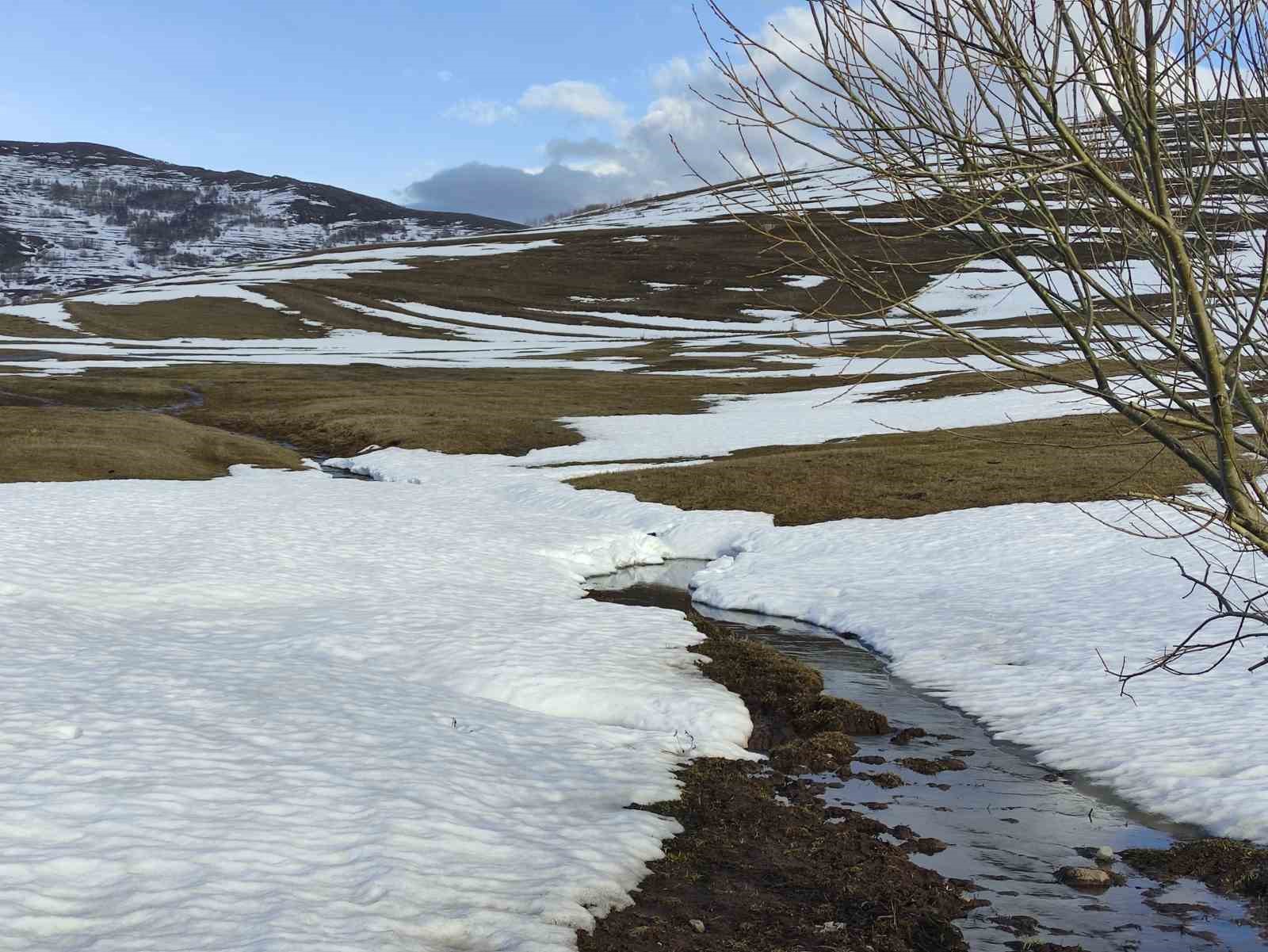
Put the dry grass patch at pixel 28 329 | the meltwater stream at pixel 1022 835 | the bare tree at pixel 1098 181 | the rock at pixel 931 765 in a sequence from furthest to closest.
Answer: the dry grass patch at pixel 28 329 → the rock at pixel 931 765 → the meltwater stream at pixel 1022 835 → the bare tree at pixel 1098 181

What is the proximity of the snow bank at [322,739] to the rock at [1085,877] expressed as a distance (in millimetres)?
4063

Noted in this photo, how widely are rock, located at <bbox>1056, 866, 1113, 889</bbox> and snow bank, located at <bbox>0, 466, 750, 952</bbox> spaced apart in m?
4.06

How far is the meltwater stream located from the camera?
915 cm

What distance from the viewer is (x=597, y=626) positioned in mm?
19141

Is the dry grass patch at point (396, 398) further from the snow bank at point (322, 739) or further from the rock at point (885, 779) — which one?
the rock at point (885, 779)

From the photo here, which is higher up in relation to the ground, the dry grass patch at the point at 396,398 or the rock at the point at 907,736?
the dry grass patch at the point at 396,398

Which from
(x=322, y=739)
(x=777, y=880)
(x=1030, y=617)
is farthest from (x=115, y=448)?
(x=777, y=880)

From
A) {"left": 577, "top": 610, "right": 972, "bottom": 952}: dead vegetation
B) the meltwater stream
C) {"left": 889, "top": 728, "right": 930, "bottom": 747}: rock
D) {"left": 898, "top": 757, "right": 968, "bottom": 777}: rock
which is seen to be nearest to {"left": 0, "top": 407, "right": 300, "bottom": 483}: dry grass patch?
the meltwater stream

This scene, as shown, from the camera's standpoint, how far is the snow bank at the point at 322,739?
817 cm

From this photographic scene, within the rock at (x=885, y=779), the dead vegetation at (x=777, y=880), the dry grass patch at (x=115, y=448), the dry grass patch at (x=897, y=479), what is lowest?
the dead vegetation at (x=777, y=880)

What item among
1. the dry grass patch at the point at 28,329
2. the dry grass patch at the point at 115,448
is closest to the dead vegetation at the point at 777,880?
the dry grass patch at the point at 115,448

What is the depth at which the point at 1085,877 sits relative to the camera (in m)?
10.1

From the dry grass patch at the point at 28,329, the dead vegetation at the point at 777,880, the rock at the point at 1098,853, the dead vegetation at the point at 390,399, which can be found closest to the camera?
the dead vegetation at the point at 777,880

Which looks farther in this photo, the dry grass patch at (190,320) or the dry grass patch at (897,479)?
the dry grass patch at (190,320)
